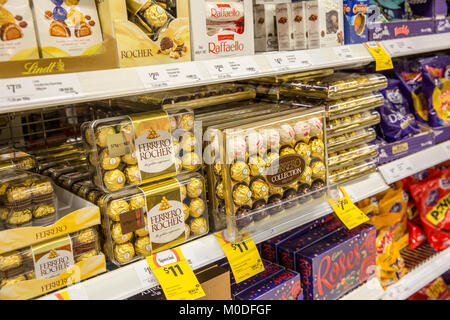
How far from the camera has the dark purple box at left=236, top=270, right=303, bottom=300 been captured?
53.9 inches

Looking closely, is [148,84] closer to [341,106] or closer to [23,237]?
[23,237]

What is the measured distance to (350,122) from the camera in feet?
5.23

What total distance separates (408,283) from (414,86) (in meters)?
0.92

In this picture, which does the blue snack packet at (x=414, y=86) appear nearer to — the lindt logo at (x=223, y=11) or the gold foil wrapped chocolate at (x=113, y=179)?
the lindt logo at (x=223, y=11)

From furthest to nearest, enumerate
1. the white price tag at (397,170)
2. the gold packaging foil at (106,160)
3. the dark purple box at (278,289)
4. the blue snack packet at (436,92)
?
the blue snack packet at (436,92)
the white price tag at (397,170)
the dark purple box at (278,289)
the gold packaging foil at (106,160)

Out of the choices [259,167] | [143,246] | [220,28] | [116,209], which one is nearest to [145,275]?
[143,246]

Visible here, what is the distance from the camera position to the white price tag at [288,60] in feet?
4.04

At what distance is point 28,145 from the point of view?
158cm

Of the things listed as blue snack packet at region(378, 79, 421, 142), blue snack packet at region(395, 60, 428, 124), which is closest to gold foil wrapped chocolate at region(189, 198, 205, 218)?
blue snack packet at region(378, 79, 421, 142)

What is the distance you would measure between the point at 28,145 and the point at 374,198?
60.6 inches

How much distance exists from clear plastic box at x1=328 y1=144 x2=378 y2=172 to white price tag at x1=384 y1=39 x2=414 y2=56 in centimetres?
36

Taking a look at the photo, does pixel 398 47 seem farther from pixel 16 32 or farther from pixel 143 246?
pixel 16 32

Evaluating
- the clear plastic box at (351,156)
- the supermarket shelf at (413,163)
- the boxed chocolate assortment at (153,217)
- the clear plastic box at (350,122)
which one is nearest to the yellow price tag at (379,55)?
the clear plastic box at (350,122)

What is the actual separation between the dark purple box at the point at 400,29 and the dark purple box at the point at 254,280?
0.91 meters
